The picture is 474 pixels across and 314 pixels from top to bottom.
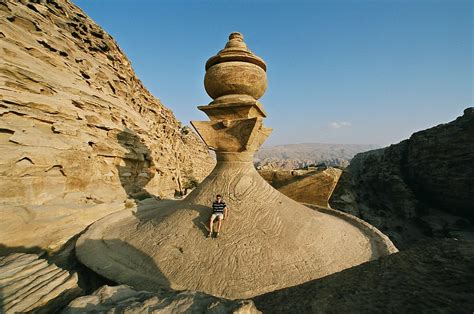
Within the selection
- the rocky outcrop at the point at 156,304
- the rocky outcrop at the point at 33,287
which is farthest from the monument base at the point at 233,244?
the rocky outcrop at the point at 156,304

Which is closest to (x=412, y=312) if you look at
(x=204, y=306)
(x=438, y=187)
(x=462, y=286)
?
(x=462, y=286)

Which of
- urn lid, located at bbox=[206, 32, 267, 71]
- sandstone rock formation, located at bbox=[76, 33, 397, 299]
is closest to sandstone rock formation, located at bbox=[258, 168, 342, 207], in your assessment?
sandstone rock formation, located at bbox=[76, 33, 397, 299]

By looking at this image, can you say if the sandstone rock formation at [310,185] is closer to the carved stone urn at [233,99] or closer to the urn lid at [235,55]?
the carved stone urn at [233,99]

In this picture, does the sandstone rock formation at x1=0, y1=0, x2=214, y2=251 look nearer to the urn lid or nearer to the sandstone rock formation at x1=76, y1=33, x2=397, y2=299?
the sandstone rock formation at x1=76, y1=33, x2=397, y2=299

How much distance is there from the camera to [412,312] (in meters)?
0.78

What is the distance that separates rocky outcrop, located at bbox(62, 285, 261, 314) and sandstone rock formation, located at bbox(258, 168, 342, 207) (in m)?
4.46

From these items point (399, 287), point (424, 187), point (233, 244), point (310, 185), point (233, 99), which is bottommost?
point (424, 187)

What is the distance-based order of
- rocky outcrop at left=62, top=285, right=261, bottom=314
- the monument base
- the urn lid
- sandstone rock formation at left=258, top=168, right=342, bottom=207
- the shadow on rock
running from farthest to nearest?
the shadow on rock → sandstone rock formation at left=258, top=168, right=342, bottom=207 → the urn lid → the monument base → rocky outcrop at left=62, top=285, right=261, bottom=314

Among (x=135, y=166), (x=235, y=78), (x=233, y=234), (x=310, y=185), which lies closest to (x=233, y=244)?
(x=233, y=234)

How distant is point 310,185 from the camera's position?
16.9 ft

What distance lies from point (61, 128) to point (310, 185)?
560 centimetres

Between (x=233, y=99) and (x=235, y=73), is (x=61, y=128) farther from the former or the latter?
(x=235, y=73)

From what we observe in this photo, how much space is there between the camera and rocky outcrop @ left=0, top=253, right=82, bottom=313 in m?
1.23

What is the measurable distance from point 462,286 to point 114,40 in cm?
1055
